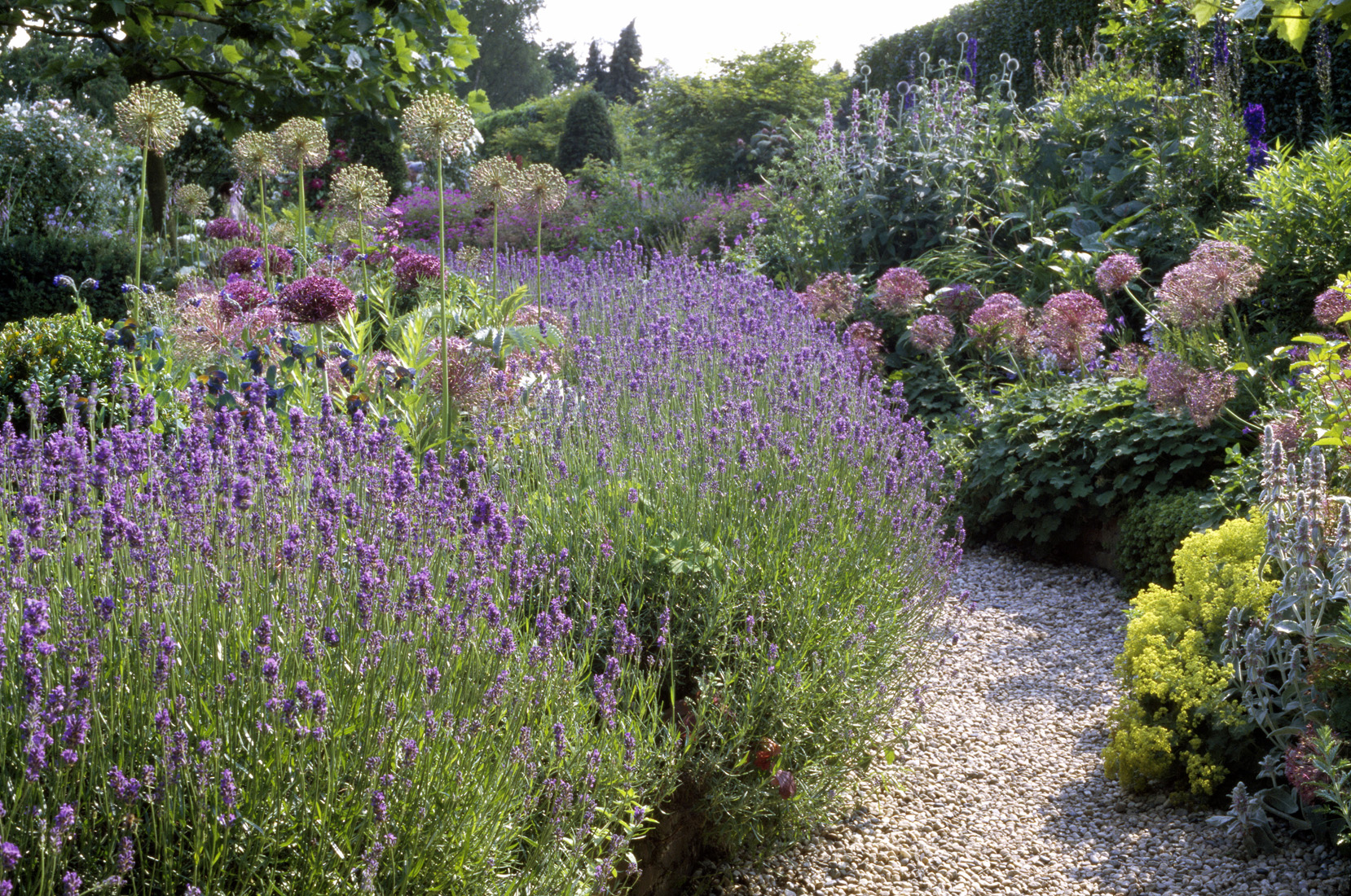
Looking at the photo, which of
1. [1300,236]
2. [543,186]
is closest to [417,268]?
[543,186]

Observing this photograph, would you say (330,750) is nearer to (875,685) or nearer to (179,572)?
(179,572)

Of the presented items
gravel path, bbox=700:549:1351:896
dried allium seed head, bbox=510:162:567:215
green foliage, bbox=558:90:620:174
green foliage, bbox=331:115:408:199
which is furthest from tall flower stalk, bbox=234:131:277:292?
green foliage, bbox=558:90:620:174

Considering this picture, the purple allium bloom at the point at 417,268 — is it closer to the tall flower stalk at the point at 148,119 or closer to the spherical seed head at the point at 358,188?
the spherical seed head at the point at 358,188

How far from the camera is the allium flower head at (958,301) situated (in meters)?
6.34

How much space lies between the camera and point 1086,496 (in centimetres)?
470

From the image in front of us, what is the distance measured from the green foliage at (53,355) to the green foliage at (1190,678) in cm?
455

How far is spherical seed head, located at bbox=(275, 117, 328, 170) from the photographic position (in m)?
3.91

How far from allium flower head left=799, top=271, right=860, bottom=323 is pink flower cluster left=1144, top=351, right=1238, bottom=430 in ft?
7.88

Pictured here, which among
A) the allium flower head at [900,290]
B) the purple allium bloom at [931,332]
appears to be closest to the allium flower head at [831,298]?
the allium flower head at [900,290]

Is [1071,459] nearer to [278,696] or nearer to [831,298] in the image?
[831,298]

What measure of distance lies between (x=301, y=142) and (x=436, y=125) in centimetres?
74

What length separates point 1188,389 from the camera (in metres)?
4.11

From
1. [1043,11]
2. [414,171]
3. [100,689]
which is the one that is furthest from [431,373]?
[414,171]

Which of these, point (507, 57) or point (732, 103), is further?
point (507, 57)
